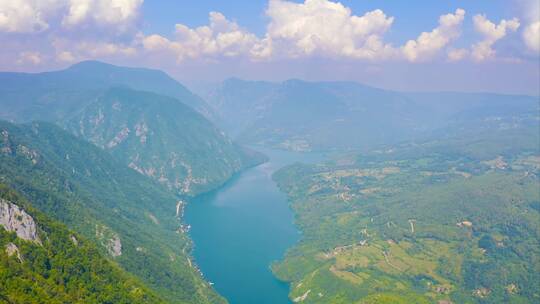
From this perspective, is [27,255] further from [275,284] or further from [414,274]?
[414,274]

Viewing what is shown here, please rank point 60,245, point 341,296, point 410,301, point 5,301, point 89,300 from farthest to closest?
point 341,296, point 410,301, point 60,245, point 89,300, point 5,301

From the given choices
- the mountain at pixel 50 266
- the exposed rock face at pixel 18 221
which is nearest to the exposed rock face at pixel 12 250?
the mountain at pixel 50 266

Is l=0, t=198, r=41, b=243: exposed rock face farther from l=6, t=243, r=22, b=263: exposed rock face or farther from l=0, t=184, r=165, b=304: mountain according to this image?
l=6, t=243, r=22, b=263: exposed rock face

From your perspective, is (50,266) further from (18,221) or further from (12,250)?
(18,221)

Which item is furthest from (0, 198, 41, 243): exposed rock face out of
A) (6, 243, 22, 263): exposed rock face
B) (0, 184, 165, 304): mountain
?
(6, 243, 22, 263): exposed rock face

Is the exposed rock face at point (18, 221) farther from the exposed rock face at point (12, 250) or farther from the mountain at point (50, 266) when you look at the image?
the exposed rock face at point (12, 250)

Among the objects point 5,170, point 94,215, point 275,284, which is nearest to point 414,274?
point 275,284

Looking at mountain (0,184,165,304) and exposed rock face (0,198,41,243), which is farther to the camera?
exposed rock face (0,198,41,243)

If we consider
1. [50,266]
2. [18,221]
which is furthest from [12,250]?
[18,221]
